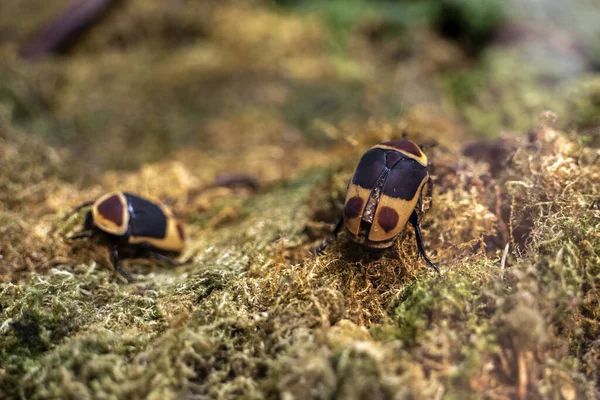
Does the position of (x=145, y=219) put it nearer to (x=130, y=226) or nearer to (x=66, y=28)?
(x=130, y=226)

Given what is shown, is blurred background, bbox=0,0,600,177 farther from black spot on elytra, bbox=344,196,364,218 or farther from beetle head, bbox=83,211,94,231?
black spot on elytra, bbox=344,196,364,218

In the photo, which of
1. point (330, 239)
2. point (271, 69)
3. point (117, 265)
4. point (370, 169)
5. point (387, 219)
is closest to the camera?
point (387, 219)

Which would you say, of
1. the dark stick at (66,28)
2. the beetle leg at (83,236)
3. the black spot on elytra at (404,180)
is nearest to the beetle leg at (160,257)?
the beetle leg at (83,236)

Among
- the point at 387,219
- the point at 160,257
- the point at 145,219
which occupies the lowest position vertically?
the point at 160,257

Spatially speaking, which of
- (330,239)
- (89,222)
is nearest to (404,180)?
(330,239)

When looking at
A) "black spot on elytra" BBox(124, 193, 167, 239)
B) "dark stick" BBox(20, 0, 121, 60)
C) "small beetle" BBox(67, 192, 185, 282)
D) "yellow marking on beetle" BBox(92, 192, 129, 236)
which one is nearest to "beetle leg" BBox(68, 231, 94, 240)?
"small beetle" BBox(67, 192, 185, 282)

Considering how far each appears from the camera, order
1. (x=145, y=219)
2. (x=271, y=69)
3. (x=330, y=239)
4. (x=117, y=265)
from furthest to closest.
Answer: (x=271, y=69) < (x=145, y=219) < (x=117, y=265) < (x=330, y=239)

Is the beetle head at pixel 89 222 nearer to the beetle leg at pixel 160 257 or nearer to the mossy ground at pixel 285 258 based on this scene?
the mossy ground at pixel 285 258
